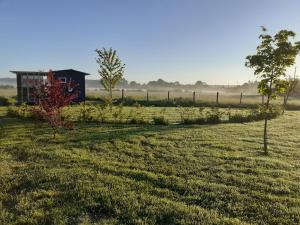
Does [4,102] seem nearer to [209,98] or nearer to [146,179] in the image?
[146,179]

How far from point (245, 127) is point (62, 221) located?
1027 centimetres

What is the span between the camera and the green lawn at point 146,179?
15.0 ft

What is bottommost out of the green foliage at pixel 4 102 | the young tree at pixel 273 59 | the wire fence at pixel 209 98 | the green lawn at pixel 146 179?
the green lawn at pixel 146 179

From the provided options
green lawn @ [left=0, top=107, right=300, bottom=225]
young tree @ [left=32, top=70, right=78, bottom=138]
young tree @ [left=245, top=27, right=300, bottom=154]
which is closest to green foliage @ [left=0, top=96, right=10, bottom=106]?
green lawn @ [left=0, top=107, right=300, bottom=225]

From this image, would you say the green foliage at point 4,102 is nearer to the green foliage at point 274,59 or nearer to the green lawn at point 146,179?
the green lawn at point 146,179

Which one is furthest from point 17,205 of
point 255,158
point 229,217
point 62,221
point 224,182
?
point 255,158

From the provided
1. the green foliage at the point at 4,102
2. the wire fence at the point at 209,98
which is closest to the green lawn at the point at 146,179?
the wire fence at the point at 209,98

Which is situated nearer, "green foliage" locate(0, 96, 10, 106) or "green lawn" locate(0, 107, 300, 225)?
"green lawn" locate(0, 107, 300, 225)

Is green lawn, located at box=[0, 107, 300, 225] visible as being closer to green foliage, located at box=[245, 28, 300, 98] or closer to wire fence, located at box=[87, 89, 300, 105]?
green foliage, located at box=[245, 28, 300, 98]

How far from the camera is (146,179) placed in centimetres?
603

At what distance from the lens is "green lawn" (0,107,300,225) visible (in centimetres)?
456

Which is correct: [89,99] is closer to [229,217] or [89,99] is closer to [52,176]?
[52,176]

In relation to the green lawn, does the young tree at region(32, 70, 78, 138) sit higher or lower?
higher

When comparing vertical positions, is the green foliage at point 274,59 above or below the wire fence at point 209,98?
above
